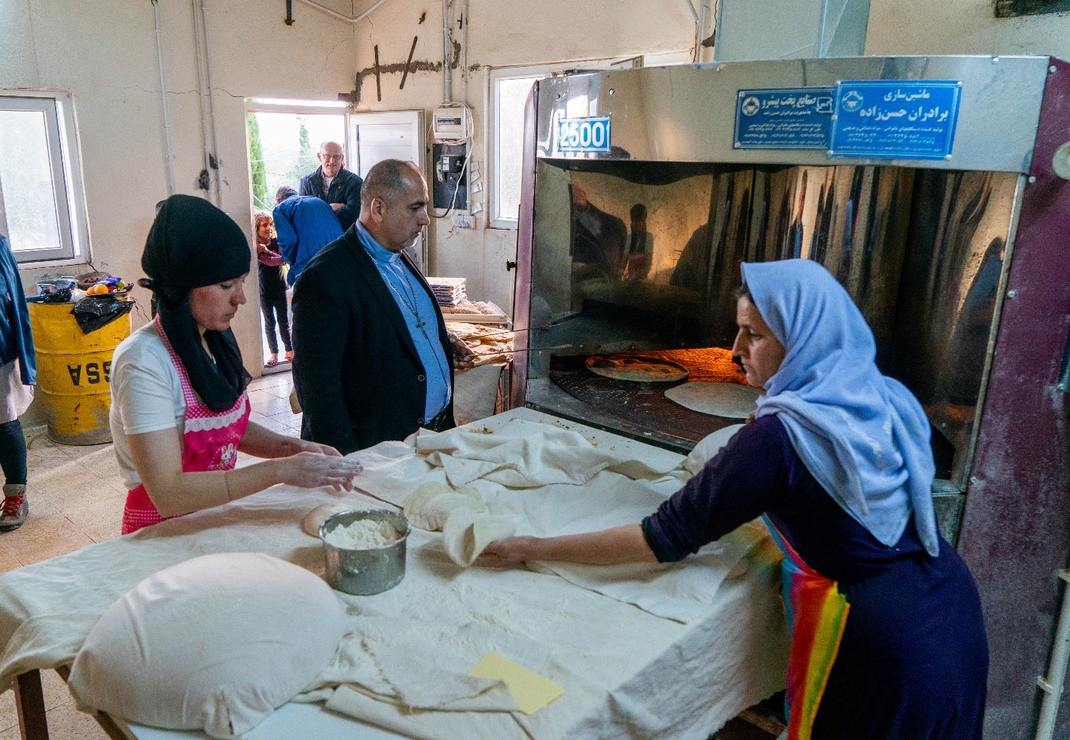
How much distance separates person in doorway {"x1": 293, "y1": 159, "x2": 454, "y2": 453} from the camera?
A: 6.79ft

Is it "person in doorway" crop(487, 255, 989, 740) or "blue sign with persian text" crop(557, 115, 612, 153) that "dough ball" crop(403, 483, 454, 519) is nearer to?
"person in doorway" crop(487, 255, 989, 740)

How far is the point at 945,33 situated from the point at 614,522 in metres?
1.81

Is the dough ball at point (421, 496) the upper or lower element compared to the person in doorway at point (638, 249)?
lower

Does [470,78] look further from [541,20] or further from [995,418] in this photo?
[995,418]

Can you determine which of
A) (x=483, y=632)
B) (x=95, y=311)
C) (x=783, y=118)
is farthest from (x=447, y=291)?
(x=483, y=632)

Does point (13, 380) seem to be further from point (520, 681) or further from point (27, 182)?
point (520, 681)

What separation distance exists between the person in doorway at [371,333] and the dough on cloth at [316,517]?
23.5 inches

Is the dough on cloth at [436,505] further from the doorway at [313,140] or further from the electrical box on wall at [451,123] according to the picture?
the electrical box on wall at [451,123]

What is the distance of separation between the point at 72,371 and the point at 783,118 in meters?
3.95

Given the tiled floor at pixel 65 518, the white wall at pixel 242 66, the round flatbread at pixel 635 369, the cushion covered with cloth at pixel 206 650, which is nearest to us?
the cushion covered with cloth at pixel 206 650

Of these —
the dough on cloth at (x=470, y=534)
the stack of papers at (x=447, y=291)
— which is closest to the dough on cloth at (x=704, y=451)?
the dough on cloth at (x=470, y=534)

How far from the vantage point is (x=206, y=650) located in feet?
3.21

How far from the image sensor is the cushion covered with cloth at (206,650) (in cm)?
96

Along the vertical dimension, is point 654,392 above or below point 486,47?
below
